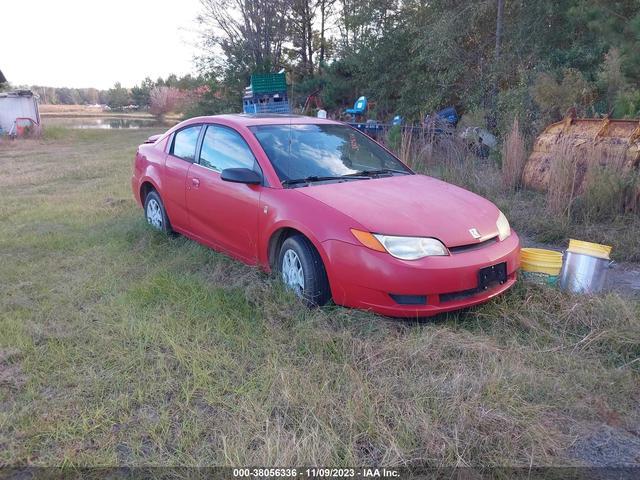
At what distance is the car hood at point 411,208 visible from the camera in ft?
11.5

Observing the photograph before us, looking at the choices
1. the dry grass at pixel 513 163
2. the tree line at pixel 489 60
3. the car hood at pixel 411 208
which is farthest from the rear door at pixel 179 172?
the tree line at pixel 489 60

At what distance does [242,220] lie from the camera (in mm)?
4352

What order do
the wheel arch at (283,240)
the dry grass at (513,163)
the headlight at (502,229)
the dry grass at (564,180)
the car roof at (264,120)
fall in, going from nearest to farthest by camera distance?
the wheel arch at (283,240) → the headlight at (502,229) → the car roof at (264,120) → the dry grass at (564,180) → the dry grass at (513,163)

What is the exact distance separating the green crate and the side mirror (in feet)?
48.2

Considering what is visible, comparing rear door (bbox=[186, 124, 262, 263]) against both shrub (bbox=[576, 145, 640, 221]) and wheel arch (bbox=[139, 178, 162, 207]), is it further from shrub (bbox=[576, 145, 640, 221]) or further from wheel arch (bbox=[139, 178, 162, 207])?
shrub (bbox=[576, 145, 640, 221])

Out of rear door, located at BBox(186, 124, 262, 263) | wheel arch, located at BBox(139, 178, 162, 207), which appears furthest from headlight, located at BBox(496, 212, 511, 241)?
wheel arch, located at BBox(139, 178, 162, 207)

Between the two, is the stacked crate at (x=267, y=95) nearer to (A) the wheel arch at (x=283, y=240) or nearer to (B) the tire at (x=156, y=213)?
(B) the tire at (x=156, y=213)

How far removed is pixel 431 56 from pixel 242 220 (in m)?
10.2

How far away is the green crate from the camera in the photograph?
18125mm

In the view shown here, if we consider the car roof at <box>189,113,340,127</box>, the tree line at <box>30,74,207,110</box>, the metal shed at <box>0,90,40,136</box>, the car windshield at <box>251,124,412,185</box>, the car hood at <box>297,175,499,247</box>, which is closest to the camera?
the car hood at <box>297,175,499,247</box>

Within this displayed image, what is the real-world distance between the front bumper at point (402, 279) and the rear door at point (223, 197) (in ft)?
3.33

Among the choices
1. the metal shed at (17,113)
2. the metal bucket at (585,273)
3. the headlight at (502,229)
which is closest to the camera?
the headlight at (502,229)

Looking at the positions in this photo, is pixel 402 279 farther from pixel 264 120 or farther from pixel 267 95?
pixel 267 95

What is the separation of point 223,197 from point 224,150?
49 cm
